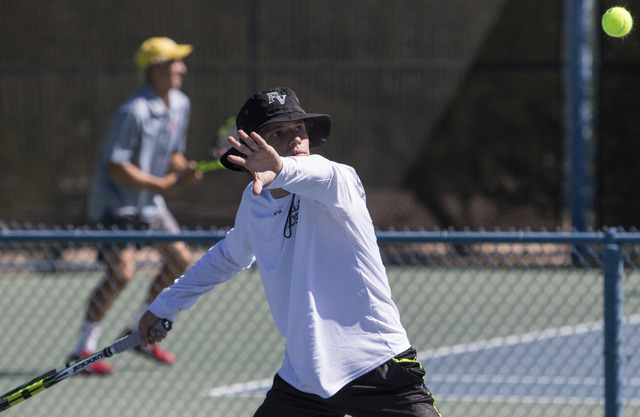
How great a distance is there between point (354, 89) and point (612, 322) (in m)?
5.56

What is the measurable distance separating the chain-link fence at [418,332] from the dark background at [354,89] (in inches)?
25.0

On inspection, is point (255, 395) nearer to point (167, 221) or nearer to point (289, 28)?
point (167, 221)

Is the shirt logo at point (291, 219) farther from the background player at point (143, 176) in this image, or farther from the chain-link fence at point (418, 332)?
the background player at point (143, 176)

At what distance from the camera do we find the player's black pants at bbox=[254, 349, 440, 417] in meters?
3.07

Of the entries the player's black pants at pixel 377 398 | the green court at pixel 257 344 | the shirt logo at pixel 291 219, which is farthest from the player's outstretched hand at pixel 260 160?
the green court at pixel 257 344

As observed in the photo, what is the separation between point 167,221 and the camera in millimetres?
6441

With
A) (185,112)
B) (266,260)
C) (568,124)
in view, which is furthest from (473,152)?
(266,260)

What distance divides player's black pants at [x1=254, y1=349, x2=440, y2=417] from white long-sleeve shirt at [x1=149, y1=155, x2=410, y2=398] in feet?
0.13

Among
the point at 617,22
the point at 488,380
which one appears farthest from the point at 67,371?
the point at 488,380

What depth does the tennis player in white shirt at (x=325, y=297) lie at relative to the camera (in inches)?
119

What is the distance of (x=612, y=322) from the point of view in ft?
13.6

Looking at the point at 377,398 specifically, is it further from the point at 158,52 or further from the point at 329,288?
the point at 158,52

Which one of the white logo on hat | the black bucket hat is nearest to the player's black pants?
the black bucket hat

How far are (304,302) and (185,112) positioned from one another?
360cm
